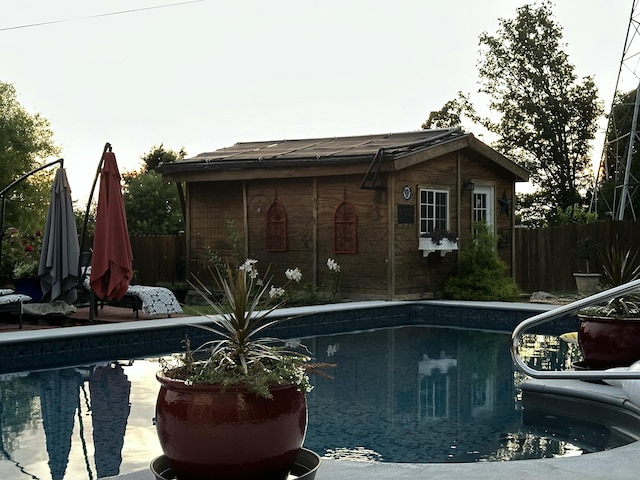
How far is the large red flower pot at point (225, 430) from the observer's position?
3350 millimetres

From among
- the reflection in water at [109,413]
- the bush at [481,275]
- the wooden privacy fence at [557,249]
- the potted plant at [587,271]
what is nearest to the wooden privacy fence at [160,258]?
the bush at [481,275]

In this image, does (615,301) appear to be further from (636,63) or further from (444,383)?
(636,63)

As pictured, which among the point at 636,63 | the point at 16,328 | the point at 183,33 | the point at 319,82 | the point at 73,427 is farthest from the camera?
the point at 636,63

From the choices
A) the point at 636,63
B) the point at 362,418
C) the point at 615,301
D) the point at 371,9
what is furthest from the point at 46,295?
the point at 636,63

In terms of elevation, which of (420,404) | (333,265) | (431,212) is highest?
(431,212)

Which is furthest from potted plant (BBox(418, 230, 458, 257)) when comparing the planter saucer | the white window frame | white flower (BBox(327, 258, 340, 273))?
the planter saucer

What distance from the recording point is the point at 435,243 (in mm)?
14992

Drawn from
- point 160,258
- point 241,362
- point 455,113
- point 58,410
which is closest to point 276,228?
point 160,258

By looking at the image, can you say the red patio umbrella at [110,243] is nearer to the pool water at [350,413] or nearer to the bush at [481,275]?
the pool water at [350,413]

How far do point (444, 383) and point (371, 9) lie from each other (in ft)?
47.4

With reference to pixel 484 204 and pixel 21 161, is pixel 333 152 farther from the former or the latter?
pixel 21 161

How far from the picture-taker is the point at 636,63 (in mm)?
25234

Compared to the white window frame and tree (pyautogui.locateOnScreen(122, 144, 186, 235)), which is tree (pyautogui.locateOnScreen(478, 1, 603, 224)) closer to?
tree (pyautogui.locateOnScreen(122, 144, 186, 235))

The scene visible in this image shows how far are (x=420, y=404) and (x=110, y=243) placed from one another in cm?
562
